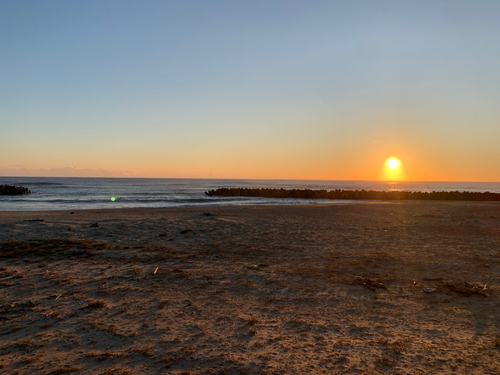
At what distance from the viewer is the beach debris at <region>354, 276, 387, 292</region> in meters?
6.24

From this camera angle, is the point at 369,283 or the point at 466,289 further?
the point at 369,283

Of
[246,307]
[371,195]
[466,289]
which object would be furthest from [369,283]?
[371,195]

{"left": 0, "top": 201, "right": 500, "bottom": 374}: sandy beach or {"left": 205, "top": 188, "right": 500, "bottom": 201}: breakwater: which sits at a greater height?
{"left": 205, "top": 188, "right": 500, "bottom": 201}: breakwater

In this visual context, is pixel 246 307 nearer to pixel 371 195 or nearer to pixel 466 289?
pixel 466 289

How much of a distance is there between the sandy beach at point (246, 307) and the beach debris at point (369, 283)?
0.04 meters

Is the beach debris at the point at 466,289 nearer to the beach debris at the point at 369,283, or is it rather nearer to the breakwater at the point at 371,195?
the beach debris at the point at 369,283

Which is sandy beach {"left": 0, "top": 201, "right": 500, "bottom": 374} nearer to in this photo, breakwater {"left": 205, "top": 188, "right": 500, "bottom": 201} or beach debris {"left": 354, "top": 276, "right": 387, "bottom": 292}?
beach debris {"left": 354, "top": 276, "right": 387, "bottom": 292}

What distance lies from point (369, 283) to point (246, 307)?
105 inches

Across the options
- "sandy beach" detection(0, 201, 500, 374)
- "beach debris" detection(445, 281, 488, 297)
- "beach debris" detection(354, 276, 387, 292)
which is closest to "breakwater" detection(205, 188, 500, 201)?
"sandy beach" detection(0, 201, 500, 374)

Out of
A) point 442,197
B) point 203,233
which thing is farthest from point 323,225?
point 442,197

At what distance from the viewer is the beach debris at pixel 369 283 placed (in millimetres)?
6238

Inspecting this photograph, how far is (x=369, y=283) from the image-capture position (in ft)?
21.1

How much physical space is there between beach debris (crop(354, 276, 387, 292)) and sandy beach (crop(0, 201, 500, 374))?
0.04m

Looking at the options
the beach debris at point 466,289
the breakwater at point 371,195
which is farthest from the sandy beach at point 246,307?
the breakwater at point 371,195
